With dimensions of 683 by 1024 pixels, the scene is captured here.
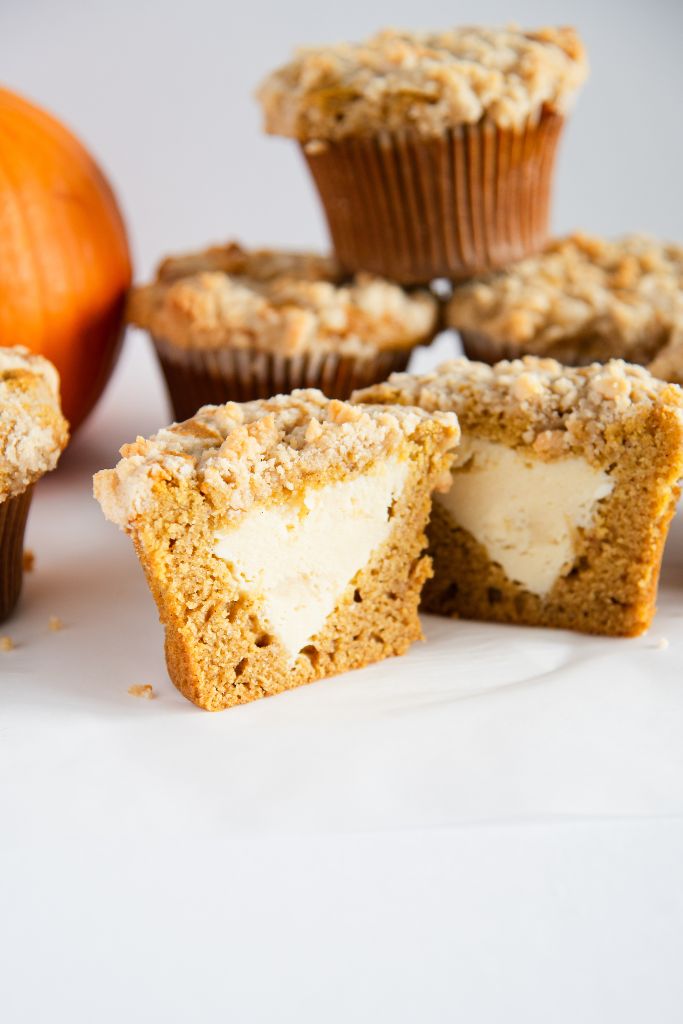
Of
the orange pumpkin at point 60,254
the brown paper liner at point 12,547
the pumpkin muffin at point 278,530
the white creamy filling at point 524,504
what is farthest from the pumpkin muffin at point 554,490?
the orange pumpkin at point 60,254

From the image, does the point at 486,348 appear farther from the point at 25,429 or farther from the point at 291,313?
the point at 25,429

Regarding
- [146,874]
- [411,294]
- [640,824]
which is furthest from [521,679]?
[411,294]

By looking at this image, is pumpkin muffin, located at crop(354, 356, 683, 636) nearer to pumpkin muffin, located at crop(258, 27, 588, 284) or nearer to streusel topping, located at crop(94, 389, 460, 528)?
streusel topping, located at crop(94, 389, 460, 528)

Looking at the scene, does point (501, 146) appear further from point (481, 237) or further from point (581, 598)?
point (581, 598)

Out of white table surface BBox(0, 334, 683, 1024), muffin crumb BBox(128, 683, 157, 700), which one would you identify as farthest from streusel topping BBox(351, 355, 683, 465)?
muffin crumb BBox(128, 683, 157, 700)

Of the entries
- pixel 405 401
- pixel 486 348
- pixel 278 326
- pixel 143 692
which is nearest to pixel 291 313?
pixel 278 326
